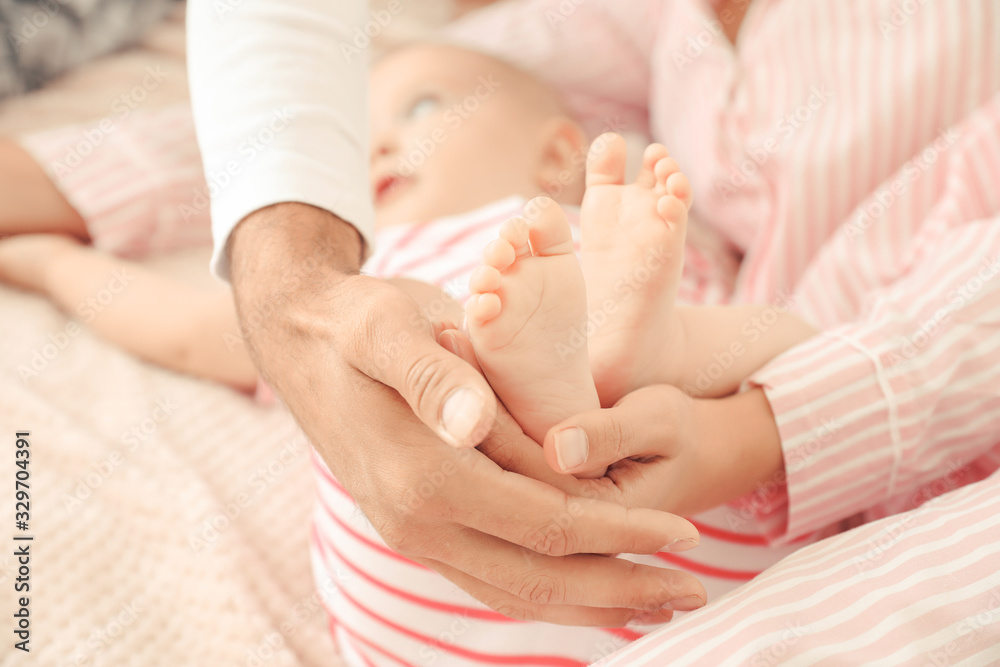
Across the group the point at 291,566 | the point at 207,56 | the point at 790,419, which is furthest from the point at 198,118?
the point at 790,419

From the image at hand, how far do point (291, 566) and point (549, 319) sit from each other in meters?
0.46

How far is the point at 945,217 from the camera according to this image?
0.79m

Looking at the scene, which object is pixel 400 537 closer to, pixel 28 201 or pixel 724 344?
pixel 724 344

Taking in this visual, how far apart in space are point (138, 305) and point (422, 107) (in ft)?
1.58

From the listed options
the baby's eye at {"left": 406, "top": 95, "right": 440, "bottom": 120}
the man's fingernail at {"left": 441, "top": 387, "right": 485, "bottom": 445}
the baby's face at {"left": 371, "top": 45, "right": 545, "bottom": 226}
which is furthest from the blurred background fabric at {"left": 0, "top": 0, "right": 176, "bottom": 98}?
the man's fingernail at {"left": 441, "top": 387, "right": 485, "bottom": 445}

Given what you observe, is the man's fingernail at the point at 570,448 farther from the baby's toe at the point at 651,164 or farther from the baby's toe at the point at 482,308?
the baby's toe at the point at 651,164

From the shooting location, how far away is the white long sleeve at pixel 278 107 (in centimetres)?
70

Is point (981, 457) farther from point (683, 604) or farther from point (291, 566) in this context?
point (291, 566)

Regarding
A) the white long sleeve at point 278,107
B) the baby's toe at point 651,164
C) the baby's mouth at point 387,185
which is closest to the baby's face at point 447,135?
the baby's mouth at point 387,185

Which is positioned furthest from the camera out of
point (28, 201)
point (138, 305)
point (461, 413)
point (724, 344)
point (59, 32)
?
point (59, 32)

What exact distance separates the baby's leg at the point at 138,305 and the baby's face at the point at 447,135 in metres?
0.26

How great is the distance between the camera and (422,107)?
112cm

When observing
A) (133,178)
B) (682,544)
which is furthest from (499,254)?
(133,178)

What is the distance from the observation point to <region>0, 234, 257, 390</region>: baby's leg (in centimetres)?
96
